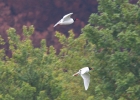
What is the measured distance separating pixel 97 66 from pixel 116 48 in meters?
0.75

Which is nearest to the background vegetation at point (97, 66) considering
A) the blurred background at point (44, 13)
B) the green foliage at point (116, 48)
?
the green foliage at point (116, 48)

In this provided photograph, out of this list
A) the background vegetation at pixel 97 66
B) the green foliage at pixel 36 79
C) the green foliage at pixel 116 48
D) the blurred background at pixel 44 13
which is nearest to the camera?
the green foliage at pixel 116 48

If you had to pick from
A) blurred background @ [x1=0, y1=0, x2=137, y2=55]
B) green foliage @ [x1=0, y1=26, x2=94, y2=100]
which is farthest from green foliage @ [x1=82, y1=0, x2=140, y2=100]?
blurred background @ [x1=0, y1=0, x2=137, y2=55]

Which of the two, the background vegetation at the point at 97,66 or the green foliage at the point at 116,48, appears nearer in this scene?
the green foliage at the point at 116,48

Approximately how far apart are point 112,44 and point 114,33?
46 centimetres

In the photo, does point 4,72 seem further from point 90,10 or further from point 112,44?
point 90,10

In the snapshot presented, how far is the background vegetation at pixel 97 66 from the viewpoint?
25.6m

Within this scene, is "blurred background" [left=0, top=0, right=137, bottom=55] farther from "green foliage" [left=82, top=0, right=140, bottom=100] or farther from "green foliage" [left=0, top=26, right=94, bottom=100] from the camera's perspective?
"green foliage" [left=82, top=0, right=140, bottom=100]

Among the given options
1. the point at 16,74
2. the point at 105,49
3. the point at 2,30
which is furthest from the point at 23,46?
the point at 2,30

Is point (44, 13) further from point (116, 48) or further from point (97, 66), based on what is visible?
point (116, 48)

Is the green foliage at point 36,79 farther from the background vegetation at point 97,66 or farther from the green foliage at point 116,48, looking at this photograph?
the green foliage at point 116,48

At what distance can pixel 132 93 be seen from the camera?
25.2 m

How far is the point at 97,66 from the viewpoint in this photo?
26.8m

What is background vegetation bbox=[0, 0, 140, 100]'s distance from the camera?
25641 millimetres
